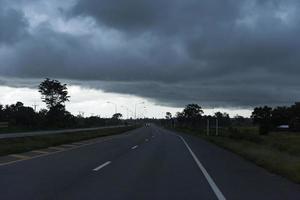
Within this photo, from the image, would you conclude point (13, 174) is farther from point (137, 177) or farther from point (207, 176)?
point (207, 176)

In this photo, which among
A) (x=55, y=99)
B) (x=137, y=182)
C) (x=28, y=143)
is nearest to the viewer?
(x=137, y=182)

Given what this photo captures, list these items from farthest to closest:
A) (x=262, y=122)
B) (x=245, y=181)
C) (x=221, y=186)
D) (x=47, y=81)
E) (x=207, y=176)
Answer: (x=262, y=122), (x=47, y=81), (x=207, y=176), (x=245, y=181), (x=221, y=186)

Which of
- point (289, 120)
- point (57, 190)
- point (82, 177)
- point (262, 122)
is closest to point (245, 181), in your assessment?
point (82, 177)

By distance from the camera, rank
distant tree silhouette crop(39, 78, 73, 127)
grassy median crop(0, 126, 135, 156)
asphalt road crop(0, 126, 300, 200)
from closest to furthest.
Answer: asphalt road crop(0, 126, 300, 200) → grassy median crop(0, 126, 135, 156) → distant tree silhouette crop(39, 78, 73, 127)

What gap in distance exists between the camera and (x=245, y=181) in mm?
15680

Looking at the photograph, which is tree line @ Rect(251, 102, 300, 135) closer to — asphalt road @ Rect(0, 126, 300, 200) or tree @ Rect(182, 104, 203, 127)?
tree @ Rect(182, 104, 203, 127)

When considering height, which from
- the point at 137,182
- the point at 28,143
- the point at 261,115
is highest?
the point at 261,115

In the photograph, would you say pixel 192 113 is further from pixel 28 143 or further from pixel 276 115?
pixel 28 143

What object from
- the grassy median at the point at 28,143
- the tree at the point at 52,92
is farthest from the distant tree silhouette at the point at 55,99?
the grassy median at the point at 28,143

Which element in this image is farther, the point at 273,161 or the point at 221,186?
the point at 273,161

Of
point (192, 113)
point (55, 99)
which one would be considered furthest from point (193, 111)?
point (55, 99)

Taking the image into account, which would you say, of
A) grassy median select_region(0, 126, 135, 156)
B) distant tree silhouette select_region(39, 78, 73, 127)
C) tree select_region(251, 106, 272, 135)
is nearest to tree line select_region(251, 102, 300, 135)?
tree select_region(251, 106, 272, 135)

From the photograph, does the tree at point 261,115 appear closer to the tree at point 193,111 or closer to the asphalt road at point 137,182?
the tree at point 193,111

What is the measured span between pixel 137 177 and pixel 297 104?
15231 centimetres
